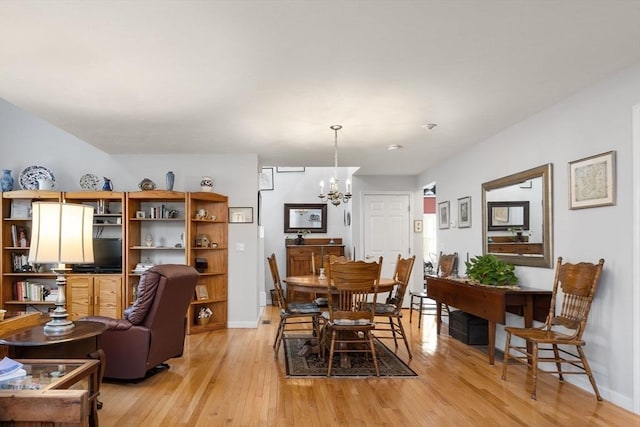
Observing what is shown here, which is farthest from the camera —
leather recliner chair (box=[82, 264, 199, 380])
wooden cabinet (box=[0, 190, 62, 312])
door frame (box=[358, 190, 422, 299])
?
door frame (box=[358, 190, 422, 299])

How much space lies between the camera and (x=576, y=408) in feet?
9.73

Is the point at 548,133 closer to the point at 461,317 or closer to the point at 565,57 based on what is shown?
the point at 565,57

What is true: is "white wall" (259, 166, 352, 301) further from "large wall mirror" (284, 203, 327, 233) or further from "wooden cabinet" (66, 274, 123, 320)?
"wooden cabinet" (66, 274, 123, 320)

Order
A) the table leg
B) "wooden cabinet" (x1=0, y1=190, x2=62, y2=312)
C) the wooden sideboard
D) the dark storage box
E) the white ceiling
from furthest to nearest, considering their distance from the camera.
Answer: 1. the wooden sideboard
2. "wooden cabinet" (x1=0, y1=190, x2=62, y2=312)
3. the dark storage box
4. the table leg
5. the white ceiling

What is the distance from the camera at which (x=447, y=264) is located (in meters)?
5.94

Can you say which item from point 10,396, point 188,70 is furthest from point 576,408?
point 188,70

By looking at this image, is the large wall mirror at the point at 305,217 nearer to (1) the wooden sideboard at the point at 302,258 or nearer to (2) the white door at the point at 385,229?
(1) the wooden sideboard at the point at 302,258

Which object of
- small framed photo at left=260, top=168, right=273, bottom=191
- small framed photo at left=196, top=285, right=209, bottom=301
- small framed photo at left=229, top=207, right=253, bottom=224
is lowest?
small framed photo at left=196, top=285, right=209, bottom=301

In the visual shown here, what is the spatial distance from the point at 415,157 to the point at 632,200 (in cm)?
338

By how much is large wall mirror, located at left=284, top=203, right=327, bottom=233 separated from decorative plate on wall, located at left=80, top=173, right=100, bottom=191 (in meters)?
3.54

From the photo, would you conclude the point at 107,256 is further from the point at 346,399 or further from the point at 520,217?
the point at 520,217

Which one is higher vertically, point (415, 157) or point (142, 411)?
point (415, 157)

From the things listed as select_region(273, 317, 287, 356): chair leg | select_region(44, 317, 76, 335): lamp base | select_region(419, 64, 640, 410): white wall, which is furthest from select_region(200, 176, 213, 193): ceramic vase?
select_region(419, 64, 640, 410): white wall

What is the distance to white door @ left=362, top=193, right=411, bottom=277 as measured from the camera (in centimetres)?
769
